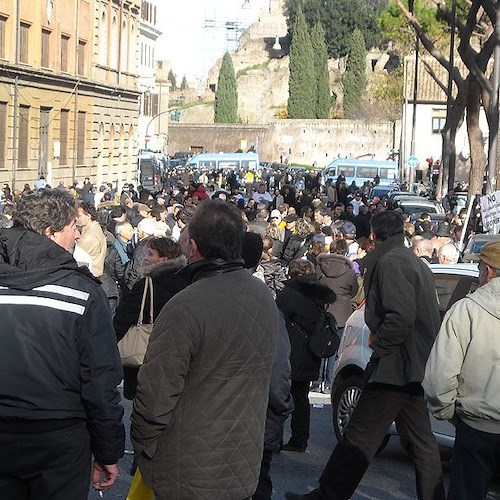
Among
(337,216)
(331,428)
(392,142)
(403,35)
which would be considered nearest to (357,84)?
(392,142)

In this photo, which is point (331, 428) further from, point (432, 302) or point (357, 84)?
point (357, 84)

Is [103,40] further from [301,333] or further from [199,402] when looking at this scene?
[199,402]

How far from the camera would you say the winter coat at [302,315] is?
347 inches

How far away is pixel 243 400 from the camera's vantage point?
4.60 meters

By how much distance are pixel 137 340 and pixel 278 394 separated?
0.76 metres

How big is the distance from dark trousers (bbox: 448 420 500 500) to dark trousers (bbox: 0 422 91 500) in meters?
1.77

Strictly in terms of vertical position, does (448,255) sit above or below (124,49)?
below

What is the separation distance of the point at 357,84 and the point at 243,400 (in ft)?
342

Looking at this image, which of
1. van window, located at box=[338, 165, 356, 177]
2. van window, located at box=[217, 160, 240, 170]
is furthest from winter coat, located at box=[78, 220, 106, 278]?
van window, located at box=[217, 160, 240, 170]

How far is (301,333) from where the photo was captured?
29.1 ft

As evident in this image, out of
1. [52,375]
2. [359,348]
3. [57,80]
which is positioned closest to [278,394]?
[52,375]

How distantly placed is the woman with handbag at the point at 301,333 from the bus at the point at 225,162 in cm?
6104

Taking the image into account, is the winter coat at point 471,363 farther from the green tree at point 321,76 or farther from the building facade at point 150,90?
the green tree at point 321,76

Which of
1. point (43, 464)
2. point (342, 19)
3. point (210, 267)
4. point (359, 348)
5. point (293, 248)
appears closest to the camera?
point (43, 464)
